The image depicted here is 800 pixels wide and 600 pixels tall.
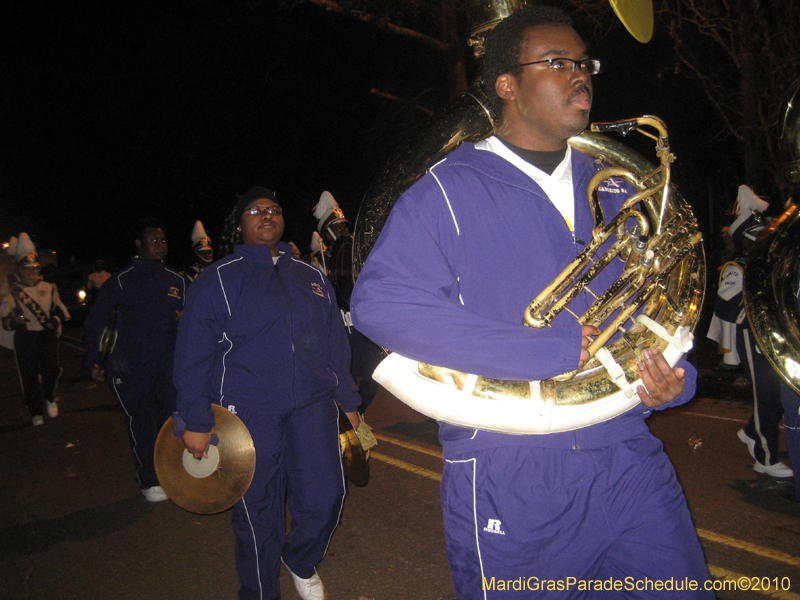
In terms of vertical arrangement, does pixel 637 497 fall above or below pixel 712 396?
above

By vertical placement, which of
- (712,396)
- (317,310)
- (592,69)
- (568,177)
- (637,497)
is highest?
(592,69)

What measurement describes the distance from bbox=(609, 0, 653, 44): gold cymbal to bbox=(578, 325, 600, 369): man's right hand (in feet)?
4.06

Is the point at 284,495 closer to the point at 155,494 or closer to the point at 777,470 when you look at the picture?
the point at 155,494

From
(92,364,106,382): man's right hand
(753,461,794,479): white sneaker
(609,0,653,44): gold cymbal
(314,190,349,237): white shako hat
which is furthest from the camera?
(314,190,349,237): white shako hat

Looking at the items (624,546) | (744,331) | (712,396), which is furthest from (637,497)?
(712,396)

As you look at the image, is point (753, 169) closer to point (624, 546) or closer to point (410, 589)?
point (410, 589)

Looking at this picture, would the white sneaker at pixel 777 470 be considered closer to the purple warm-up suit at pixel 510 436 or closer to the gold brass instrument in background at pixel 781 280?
the gold brass instrument in background at pixel 781 280

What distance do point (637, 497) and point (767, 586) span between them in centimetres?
216

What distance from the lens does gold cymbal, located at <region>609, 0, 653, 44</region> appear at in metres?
2.33

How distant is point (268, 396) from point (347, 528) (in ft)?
5.24

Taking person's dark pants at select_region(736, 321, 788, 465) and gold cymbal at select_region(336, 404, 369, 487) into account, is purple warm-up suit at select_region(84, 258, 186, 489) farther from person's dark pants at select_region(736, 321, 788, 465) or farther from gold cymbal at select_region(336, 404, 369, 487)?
person's dark pants at select_region(736, 321, 788, 465)

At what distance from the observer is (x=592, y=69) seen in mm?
2004

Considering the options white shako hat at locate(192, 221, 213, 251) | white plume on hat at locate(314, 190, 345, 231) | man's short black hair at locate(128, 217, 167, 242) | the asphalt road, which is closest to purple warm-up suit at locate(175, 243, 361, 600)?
the asphalt road

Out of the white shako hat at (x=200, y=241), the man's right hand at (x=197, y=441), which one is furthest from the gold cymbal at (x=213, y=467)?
the white shako hat at (x=200, y=241)
